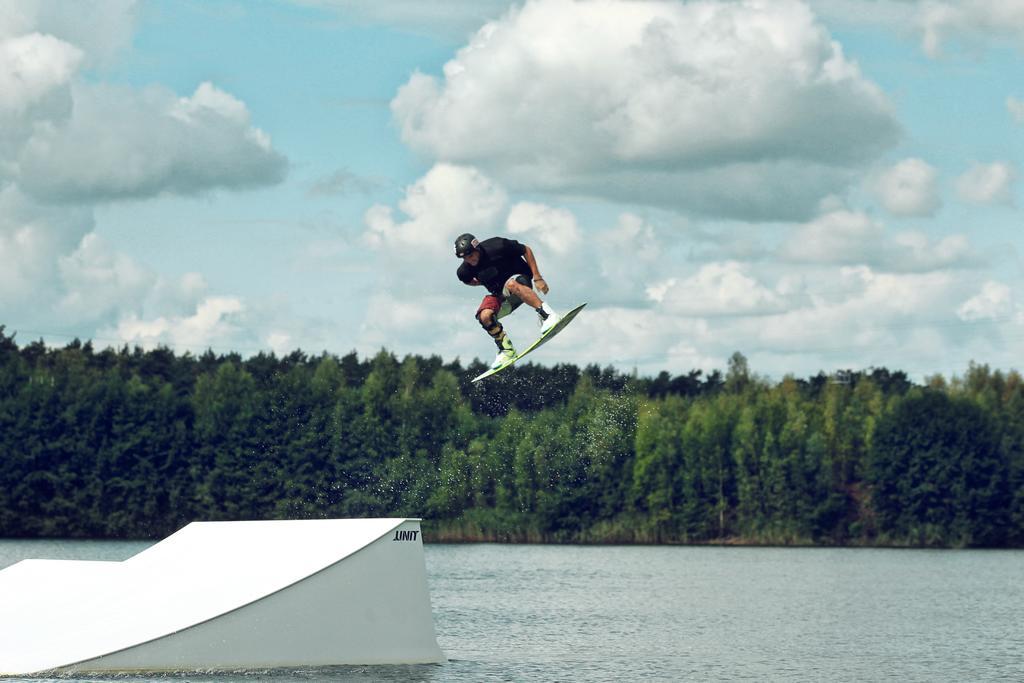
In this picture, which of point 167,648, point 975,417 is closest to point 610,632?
point 167,648

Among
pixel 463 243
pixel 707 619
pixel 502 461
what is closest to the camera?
pixel 463 243

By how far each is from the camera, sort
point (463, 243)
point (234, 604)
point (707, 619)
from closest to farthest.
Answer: point (463, 243), point (234, 604), point (707, 619)

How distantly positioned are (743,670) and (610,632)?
7.07 m

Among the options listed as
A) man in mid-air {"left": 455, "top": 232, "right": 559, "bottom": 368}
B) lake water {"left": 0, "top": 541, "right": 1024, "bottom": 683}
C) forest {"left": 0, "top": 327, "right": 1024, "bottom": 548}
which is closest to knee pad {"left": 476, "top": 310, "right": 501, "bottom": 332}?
man in mid-air {"left": 455, "top": 232, "right": 559, "bottom": 368}

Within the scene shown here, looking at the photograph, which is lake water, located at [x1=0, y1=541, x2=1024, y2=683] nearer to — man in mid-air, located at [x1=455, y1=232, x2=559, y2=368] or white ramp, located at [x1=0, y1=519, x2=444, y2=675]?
white ramp, located at [x1=0, y1=519, x2=444, y2=675]

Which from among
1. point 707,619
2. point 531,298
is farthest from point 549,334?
point 707,619

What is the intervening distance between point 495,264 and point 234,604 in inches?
324

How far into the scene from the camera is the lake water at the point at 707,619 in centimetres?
2773

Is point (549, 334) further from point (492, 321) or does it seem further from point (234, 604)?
point (234, 604)

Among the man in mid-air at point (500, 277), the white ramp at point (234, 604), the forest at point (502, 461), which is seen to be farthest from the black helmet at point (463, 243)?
the forest at point (502, 461)

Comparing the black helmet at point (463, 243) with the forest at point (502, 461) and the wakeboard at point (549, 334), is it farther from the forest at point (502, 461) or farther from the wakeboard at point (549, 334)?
the forest at point (502, 461)

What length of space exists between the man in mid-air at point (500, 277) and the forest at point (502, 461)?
56.6 metres

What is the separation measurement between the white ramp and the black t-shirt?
6801 mm

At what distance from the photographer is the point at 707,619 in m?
39.3
